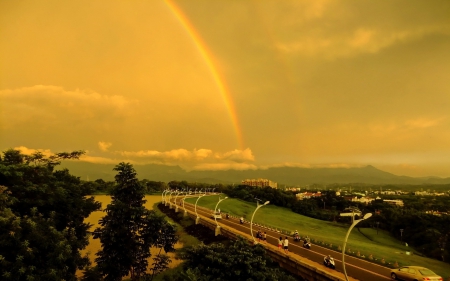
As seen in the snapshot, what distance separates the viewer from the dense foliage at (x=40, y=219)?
17.7m

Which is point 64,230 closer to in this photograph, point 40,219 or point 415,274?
point 40,219

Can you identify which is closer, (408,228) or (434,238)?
(434,238)

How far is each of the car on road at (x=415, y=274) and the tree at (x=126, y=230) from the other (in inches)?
652

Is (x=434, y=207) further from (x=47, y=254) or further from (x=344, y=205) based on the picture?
(x=47, y=254)

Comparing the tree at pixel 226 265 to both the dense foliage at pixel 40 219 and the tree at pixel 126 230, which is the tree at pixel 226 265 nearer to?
the tree at pixel 126 230

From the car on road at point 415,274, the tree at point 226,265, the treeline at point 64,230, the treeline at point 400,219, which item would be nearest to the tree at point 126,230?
the treeline at point 64,230

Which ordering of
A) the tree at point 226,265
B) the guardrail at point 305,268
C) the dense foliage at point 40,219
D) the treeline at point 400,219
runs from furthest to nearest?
the treeline at point 400,219 → the guardrail at point 305,268 → the tree at point 226,265 → the dense foliage at point 40,219

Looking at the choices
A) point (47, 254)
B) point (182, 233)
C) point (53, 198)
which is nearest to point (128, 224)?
point (47, 254)

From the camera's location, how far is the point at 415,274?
21609 millimetres

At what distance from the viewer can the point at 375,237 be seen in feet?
285

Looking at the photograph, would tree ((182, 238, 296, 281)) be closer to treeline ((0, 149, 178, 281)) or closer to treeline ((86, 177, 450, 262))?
treeline ((0, 149, 178, 281))

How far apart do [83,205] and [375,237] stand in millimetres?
81888

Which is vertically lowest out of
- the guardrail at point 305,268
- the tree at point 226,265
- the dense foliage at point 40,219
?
the guardrail at point 305,268

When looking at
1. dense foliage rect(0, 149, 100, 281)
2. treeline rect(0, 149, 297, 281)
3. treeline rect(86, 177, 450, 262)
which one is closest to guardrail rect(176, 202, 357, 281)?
treeline rect(0, 149, 297, 281)
